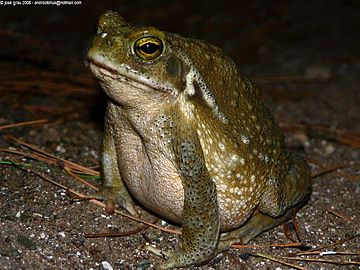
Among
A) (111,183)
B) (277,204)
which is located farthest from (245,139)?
(111,183)

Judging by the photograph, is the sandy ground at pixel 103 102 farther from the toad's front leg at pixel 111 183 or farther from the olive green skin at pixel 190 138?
the olive green skin at pixel 190 138

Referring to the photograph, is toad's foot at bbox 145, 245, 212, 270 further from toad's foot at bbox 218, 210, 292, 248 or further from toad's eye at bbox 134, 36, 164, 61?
toad's eye at bbox 134, 36, 164, 61

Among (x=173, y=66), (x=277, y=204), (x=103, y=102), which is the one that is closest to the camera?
(x=173, y=66)

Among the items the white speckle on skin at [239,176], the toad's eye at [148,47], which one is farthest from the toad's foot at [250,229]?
the toad's eye at [148,47]

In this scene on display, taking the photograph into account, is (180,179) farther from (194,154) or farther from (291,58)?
Answer: (291,58)

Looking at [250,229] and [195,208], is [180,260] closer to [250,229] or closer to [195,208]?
[195,208]

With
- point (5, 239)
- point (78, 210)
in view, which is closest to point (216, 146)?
point (78, 210)
